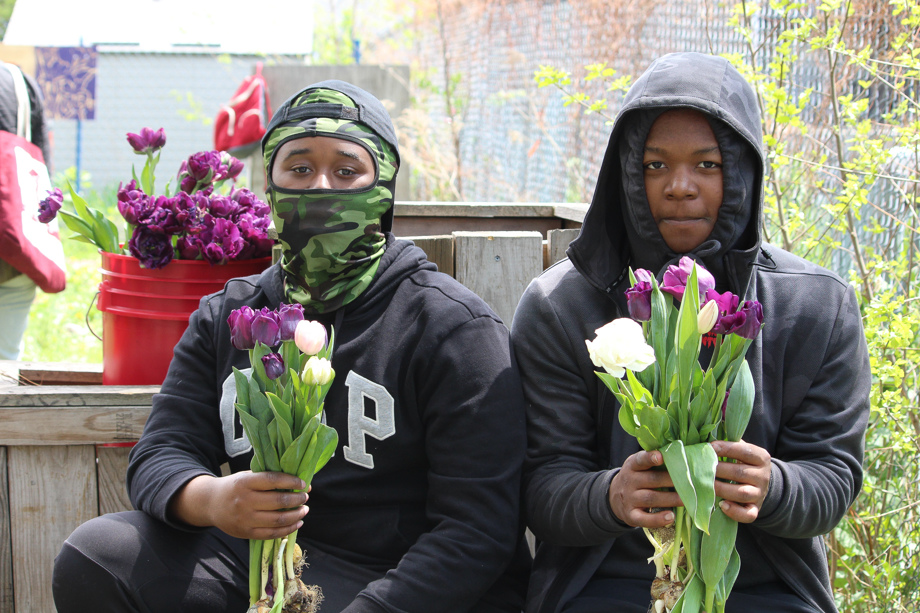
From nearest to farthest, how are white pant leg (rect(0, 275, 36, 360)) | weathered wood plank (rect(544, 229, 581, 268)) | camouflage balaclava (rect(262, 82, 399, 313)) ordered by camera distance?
1. camouflage balaclava (rect(262, 82, 399, 313))
2. weathered wood plank (rect(544, 229, 581, 268))
3. white pant leg (rect(0, 275, 36, 360))

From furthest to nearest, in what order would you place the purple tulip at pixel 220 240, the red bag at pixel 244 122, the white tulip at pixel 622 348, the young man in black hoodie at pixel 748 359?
the red bag at pixel 244 122 < the purple tulip at pixel 220 240 < the young man in black hoodie at pixel 748 359 < the white tulip at pixel 622 348

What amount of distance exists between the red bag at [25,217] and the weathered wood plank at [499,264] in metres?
1.78

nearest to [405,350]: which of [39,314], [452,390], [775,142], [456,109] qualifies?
[452,390]

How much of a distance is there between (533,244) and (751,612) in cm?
125

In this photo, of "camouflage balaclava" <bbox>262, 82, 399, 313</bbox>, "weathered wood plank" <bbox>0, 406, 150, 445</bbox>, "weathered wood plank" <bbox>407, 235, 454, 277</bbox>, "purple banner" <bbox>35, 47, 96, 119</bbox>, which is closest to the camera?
"camouflage balaclava" <bbox>262, 82, 399, 313</bbox>

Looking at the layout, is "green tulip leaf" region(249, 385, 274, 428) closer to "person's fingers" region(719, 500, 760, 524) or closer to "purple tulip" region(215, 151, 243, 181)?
"person's fingers" region(719, 500, 760, 524)

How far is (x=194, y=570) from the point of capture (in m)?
2.07

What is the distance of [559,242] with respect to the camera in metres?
2.80

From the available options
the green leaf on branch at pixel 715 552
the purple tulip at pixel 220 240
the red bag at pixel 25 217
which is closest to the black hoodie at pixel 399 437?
the purple tulip at pixel 220 240

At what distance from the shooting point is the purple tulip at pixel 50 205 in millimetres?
2717

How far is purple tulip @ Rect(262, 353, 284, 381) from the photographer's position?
5.41ft

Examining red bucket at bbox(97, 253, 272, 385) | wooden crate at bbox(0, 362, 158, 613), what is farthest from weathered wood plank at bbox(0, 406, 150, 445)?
red bucket at bbox(97, 253, 272, 385)

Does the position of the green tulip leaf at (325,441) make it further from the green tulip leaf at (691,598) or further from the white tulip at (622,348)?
the green tulip leaf at (691,598)

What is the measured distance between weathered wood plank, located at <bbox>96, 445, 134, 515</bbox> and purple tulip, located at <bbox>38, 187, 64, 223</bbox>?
791 millimetres
